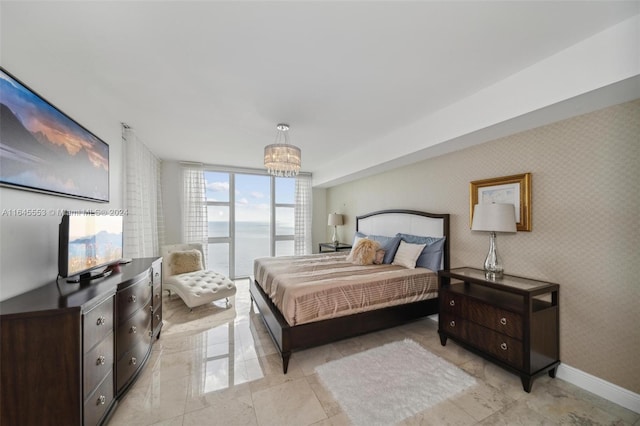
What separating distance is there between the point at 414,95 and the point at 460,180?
4.32ft

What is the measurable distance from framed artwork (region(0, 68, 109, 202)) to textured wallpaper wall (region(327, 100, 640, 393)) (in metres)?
3.87

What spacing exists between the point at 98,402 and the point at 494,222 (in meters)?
3.26

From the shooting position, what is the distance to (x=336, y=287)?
7.84 feet

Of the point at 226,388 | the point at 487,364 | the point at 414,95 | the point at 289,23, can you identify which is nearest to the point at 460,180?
the point at 414,95

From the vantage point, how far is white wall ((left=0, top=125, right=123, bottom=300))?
135cm

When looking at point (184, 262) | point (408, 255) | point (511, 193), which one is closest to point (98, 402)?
point (184, 262)

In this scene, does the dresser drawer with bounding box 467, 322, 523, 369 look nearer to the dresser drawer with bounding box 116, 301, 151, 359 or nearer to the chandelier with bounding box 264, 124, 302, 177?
the chandelier with bounding box 264, 124, 302, 177

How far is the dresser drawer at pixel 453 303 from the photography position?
7.72ft

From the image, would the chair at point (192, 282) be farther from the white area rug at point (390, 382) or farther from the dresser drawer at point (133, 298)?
the white area rug at point (390, 382)

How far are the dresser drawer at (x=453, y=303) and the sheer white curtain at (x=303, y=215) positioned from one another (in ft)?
12.8

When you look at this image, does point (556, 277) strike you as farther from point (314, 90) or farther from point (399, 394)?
point (314, 90)

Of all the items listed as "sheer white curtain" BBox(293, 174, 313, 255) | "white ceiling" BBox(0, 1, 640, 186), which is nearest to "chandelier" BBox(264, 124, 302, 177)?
"white ceiling" BBox(0, 1, 640, 186)

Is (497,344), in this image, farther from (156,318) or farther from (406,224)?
(156,318)

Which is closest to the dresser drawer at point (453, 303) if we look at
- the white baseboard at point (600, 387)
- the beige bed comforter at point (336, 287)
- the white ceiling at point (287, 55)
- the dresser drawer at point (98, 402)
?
the beige bed comforter at point (336, 287)
